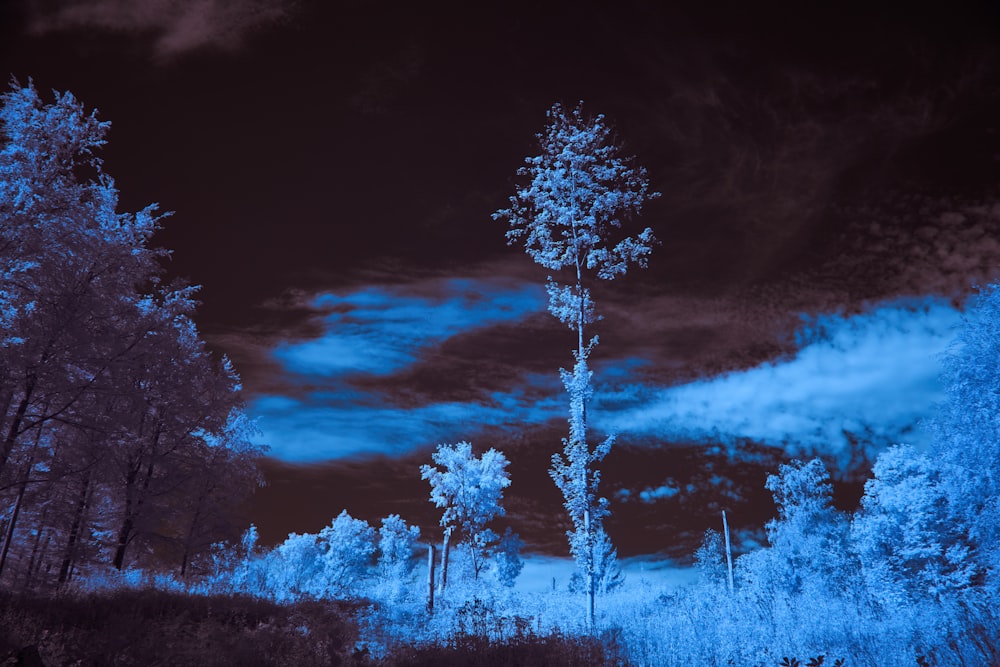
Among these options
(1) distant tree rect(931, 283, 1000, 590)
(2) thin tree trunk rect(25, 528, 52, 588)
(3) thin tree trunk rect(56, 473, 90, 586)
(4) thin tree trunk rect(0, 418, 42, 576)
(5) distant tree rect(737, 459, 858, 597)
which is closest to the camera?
(4) thin tree trunk rect(0, 418, 42, 576)

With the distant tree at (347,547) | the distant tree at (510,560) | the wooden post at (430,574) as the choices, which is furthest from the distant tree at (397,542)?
the wooden post at (430,574)

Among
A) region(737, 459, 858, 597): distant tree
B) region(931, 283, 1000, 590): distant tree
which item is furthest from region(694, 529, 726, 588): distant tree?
region(931, 283, 1000, 590): distant tree

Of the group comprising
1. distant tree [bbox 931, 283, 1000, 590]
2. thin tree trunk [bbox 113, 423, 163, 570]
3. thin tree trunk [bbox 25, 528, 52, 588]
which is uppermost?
distant tree [bbox 931, 283, 1000, 590]

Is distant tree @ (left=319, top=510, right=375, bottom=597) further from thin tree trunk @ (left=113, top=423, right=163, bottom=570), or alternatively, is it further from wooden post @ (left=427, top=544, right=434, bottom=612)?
thin tree trunk @ (left=113, top=423, right=163, bottom=570)

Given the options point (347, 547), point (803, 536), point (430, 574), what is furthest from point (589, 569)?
point (347, 547)

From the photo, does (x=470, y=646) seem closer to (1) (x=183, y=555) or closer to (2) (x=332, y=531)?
(1) (x=183, y=555)

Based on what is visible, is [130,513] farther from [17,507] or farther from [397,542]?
[397,542]

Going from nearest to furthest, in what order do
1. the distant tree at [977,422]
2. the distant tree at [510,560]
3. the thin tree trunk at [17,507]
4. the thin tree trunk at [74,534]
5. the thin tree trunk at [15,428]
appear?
the thin tree trunk at [15,428] < the thin tree trunk at [17,507] < the thin tree trunk at [74,534] < the distant tree at [977,422] < the distant tree at [510,560]

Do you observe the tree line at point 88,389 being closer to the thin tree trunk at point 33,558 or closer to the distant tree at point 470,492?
the thin tree trunk at point 33,558

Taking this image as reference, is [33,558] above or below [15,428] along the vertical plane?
below

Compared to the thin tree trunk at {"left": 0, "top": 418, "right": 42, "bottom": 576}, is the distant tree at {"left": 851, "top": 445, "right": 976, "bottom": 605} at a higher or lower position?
higher

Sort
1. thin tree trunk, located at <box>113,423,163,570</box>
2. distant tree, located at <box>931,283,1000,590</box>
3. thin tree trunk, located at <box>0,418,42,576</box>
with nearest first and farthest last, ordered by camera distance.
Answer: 1. thin tree trunk, located at <box>0,418,42,576</box>
2. thin tree trunk, located at <box>113,423,163,570</box>
3. distant tree, located at <box>931,283,1000,590</box>

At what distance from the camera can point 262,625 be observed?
12.7 meters

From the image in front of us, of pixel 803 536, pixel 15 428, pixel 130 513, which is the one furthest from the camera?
pixel 803 536
